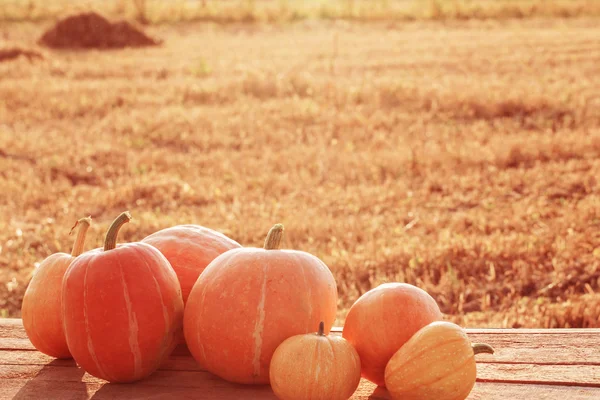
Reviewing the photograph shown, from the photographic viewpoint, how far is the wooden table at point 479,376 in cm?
220

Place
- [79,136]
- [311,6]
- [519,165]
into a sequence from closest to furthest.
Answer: [519,165]
[79,136]
[311,6]

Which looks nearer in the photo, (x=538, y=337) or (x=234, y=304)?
(x=234, y=304)

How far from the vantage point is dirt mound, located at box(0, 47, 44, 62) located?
15281 millimetres

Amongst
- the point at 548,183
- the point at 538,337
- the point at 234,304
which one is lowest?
the point at 548,183

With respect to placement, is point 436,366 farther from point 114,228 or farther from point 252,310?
point 114,228

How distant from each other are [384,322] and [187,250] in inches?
27.5

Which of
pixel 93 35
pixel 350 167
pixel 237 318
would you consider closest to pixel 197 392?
pixel 237 318

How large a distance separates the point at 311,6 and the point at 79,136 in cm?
2082

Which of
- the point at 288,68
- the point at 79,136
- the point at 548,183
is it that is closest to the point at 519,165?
the point at 548,183

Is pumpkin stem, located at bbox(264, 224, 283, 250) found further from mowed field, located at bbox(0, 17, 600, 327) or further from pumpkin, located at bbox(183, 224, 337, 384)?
mowed field, located at bbox(0, 17, 600, 327)

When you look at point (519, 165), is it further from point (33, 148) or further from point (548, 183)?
point (33, 148)

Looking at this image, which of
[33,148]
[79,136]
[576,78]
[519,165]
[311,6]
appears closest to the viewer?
[519,165]

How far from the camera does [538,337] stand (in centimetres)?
252

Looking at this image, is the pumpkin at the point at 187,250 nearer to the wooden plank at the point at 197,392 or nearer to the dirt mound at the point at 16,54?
the wooden plank at the point at 197,392
